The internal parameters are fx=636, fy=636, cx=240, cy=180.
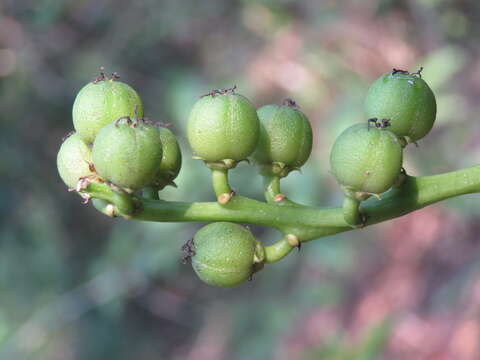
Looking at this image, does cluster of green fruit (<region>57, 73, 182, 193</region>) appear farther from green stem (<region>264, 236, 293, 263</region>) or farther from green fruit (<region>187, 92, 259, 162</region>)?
green stem (<region>264, 236, 293, 263</region>)

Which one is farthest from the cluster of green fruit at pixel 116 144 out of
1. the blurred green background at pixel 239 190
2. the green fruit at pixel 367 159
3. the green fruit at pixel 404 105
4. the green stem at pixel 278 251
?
the blurred green background at pixel 239 190

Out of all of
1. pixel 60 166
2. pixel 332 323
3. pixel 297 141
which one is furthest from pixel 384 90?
pixel 332 323

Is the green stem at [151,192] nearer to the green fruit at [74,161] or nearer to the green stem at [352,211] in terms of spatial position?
the green fruit at [74,161]

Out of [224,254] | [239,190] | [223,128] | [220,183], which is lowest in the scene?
[224,254]

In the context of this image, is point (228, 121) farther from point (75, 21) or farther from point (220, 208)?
point (75, 21)

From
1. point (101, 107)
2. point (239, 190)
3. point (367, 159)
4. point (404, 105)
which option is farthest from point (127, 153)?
point (239, 190)

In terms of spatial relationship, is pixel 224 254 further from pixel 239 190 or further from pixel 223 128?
pixel 239 190

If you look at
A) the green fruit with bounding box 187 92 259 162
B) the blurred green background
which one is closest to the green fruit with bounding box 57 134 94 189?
the green fruit with bounding box 187 92 259 162
